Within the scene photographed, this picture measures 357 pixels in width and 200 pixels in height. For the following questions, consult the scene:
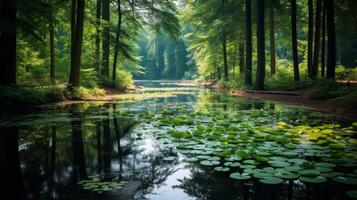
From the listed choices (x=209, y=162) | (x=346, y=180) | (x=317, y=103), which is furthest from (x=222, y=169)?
(x=317, y=103)

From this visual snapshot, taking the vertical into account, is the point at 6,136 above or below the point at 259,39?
below

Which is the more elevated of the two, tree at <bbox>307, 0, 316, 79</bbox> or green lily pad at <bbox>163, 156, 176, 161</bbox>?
tree at <bbox>307, 0, 316, 79</bbox>

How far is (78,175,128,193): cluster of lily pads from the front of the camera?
9.13ft

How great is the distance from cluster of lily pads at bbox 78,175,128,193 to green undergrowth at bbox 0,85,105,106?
23.6ft

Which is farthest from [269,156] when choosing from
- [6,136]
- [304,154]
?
[6,136]

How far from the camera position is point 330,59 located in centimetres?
1288

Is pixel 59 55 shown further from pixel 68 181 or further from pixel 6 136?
pixel 68 181

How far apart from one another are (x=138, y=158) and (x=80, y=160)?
771mm

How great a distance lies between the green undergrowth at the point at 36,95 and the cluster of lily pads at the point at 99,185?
721 centimetres

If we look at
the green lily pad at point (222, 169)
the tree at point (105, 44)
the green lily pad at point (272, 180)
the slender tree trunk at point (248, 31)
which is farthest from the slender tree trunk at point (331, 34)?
the tree at point (105, 44)

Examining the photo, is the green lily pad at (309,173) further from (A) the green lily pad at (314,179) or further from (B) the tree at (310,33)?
(B) the tree at (310,33)

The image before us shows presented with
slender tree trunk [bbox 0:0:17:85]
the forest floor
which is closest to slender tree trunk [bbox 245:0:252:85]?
the forest floor

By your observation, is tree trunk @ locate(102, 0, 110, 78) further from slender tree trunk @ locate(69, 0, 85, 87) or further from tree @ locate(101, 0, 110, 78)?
slender tree trunk @ locate(69, 0, 85, 87)

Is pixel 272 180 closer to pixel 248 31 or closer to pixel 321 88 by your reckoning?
pixel 321 88
